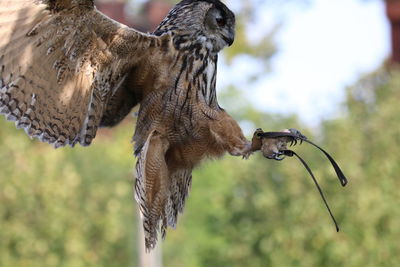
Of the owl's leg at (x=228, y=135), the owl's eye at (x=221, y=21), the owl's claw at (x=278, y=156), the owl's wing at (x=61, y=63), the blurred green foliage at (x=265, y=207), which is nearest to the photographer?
the owl's claw at (x=278, y=156)

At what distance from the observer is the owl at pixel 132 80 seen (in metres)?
4.02

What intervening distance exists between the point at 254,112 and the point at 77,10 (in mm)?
22085

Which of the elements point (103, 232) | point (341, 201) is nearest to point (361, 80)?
point (341, 201)

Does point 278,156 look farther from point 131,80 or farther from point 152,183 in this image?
point 131,80

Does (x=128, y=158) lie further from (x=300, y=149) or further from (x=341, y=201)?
(x=341, y=201)

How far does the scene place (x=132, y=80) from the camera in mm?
4355

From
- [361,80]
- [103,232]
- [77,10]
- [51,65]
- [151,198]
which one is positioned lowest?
[103,232]

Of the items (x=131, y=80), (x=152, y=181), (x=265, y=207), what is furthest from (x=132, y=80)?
(x=265, y=207)

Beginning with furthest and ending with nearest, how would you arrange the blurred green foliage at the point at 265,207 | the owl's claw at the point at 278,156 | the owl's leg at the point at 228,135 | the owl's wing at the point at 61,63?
1. the blurred green foliage at the point at 265,207
2. the owl's leg at the point at 228,135
3. the owl's wing at the point at 61,63
4. the owl's claw at the point at 278,156

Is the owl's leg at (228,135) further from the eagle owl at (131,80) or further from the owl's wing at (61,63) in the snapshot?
the owl's wing at (61,63)

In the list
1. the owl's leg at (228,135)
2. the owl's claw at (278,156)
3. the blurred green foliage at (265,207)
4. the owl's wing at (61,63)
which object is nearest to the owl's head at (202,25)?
the owl's wing at (61,63)

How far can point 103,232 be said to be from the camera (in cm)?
1367

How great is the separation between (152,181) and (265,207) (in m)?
6.49

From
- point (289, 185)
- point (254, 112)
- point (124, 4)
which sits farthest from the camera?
point (254, 112)
